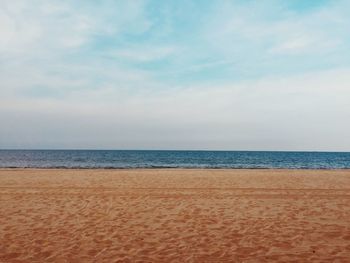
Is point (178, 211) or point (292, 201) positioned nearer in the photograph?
point (178, 211)

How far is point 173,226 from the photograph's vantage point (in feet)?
31.8

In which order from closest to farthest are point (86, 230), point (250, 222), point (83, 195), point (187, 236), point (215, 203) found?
point (187, 236) → point (86, 230) → point (250, 222) → point (215, 203) → point (83, 195)

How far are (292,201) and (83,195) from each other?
9500 millimetres

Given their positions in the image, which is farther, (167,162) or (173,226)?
(167,162)

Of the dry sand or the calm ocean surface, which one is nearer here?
the dry sand

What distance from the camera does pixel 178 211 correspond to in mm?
11836

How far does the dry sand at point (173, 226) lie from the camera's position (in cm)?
Result: 720

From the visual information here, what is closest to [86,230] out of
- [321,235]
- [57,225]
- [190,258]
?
[57,225]

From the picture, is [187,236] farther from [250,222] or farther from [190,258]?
[250,222]

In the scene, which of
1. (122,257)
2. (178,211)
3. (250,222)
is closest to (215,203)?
(178,211)

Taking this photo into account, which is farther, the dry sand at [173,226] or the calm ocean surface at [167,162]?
the calm ocean surface at [167,162]

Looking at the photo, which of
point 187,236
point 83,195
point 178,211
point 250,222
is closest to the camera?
point 187,236

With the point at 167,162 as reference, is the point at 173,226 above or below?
above

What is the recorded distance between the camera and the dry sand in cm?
720
